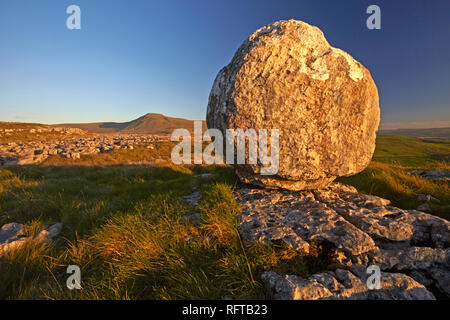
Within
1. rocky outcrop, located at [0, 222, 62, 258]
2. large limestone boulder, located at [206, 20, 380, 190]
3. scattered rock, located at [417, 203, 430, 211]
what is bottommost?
rocky outcrop, located at [0, 222, 62, 258]

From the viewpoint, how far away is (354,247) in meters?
2.58

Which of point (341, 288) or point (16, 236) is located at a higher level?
point (341, 288)

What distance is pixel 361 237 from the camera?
8.95 ft

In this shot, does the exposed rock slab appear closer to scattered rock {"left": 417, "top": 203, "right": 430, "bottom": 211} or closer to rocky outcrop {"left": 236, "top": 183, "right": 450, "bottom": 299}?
rocky outcrop {"left": 236, "top": 183, "right": 450, "bottom": 299}

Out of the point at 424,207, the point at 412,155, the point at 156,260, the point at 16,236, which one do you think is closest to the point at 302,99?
the point at 424,207

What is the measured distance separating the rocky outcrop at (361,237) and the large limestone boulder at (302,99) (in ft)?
2.93

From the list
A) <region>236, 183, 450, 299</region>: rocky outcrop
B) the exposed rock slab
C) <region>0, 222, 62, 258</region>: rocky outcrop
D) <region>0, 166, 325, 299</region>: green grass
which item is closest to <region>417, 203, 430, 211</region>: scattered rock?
<region>236, 183, 450, 299</region>: rocky outcrop

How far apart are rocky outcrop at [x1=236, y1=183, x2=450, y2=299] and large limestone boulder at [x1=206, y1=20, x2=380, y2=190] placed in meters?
0.89

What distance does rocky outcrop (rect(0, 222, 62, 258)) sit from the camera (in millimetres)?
3071

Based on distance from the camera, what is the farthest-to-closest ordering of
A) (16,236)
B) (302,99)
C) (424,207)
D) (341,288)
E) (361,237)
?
1. (424,207)
2. (302,99)
3. (16,236)
4. (361,237)
5. (341,288)

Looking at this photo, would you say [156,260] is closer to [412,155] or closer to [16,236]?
[16,236]

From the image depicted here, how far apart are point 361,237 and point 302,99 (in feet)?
9.02

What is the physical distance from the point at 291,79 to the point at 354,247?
323 centimetres

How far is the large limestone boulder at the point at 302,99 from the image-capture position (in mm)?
3930
